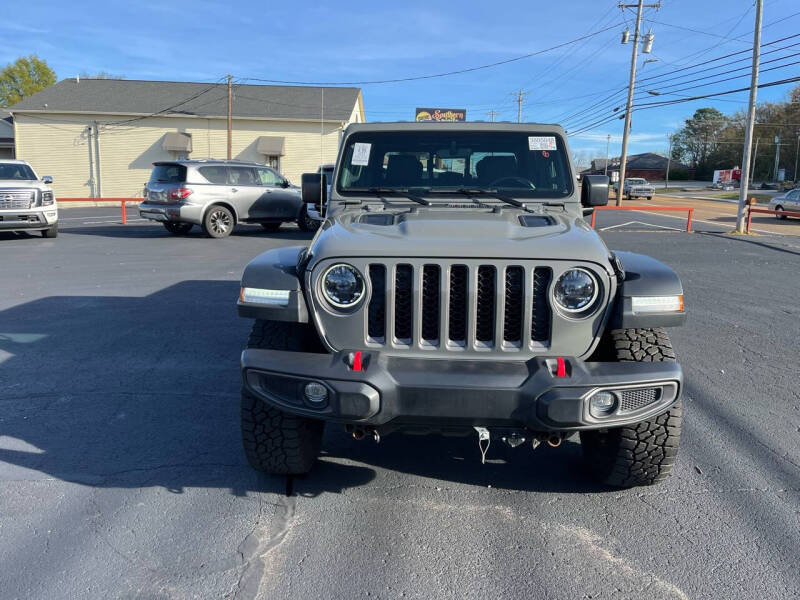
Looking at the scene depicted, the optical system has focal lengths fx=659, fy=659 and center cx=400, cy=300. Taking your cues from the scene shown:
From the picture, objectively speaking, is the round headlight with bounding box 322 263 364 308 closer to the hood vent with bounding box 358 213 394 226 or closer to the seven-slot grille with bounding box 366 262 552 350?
the seven-slot grille with bounding box 366 262 552 350

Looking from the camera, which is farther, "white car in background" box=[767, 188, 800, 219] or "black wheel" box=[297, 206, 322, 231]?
"white car in background" box=[767, 188, 800, 219]

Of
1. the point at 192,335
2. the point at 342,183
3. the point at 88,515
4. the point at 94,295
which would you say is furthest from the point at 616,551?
the point at 94,295

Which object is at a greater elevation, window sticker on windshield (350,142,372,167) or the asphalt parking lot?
window sticker on windshield (350,142,372,167)

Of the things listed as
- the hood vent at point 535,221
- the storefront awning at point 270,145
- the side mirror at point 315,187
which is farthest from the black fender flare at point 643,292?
the storefront awning at point 270,145

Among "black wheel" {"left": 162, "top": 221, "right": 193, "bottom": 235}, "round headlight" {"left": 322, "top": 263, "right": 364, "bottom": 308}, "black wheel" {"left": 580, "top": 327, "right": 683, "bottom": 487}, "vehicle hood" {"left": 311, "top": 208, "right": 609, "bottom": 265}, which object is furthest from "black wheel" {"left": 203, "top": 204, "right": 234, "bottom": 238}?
"black wheel" {"left": 580, "top": 327, "right": 683, "bottom": 487}

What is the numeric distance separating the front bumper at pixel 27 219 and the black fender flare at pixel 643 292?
14.2m

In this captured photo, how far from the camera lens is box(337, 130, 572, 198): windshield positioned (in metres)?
4.35

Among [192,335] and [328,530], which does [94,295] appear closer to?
[192,335]

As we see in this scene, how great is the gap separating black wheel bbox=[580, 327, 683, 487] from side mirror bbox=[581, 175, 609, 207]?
4.61 ft

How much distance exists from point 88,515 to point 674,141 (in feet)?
397

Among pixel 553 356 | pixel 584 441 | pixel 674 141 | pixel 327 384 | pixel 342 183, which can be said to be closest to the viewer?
pixel 327 384

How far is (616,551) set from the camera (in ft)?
9.33

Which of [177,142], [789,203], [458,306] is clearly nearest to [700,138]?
[789,203]

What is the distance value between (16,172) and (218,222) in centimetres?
441
